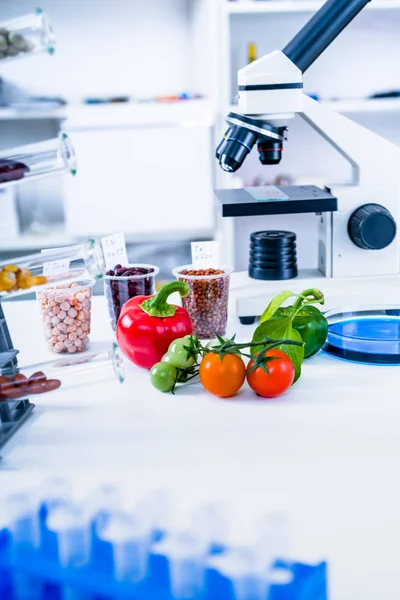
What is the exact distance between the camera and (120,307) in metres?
1.33

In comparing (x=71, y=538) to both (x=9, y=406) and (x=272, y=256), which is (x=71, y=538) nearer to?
(x=9, y=406)

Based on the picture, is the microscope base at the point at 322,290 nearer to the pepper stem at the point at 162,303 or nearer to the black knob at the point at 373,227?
the black knob at the point at 373,227

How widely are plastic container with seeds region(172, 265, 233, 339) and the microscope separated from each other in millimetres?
123

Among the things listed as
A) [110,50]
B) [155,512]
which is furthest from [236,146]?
[110,50]

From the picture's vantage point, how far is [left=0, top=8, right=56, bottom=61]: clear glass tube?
78cm

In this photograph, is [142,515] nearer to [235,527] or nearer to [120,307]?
[235,527]

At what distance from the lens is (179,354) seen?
109 centimetres

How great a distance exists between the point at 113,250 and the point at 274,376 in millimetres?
469

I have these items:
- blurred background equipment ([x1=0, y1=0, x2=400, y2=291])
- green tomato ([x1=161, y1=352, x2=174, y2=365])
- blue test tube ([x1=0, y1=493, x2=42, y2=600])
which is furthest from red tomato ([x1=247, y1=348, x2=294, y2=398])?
blurred background equipment ([x1=0, y1=0, x2=400, y2=291])

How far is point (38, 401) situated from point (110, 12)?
2.28 metres

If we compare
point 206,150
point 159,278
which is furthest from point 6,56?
point 159,278

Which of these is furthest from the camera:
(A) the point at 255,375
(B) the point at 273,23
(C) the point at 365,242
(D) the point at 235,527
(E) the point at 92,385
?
(B) the point at 273,23

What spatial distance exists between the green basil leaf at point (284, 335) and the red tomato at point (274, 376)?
1.0 inches

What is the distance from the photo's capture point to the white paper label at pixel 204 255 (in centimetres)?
139
